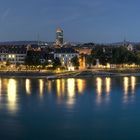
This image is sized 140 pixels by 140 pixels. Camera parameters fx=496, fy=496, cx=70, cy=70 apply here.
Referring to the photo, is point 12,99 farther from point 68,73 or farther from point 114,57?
point 114,57

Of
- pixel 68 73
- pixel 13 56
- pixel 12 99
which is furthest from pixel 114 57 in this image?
pixel 12 99

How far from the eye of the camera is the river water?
6.64 meters

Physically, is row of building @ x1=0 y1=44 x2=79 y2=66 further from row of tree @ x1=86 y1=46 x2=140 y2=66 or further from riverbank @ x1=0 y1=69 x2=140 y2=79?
riverbank @ x1=0 y1=69 x2=140 y2=79

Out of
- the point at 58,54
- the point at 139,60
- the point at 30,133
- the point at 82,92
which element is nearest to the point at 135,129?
the point at 30,133

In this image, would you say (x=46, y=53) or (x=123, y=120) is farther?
(x=46, y=53)

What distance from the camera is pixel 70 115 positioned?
8125 millimetres

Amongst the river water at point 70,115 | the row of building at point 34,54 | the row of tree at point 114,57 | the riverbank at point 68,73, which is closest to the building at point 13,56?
the row of building at point 34,54

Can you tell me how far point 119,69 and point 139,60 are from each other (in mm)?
1965

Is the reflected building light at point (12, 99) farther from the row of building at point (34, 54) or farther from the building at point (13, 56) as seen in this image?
the building at point (13, 56)

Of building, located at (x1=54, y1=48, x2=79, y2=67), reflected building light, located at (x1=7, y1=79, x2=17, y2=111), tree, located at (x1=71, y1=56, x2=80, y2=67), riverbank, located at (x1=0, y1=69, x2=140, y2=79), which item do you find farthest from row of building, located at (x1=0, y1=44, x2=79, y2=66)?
reflected building light, located at (x1=7, y1=79, x2=17, y2=111)

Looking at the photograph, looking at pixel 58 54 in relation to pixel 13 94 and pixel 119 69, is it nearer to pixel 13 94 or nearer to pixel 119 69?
pixel 119 69

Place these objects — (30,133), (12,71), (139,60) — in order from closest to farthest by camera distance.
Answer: (30,133)
(12,71)
(139,60)

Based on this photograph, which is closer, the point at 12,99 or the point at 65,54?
the point at 12,99

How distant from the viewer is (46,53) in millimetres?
24453
